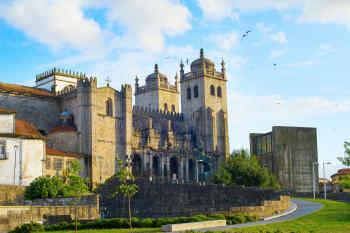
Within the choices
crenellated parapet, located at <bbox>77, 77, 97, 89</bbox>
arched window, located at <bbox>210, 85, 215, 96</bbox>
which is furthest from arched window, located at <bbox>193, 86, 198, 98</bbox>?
crenellated parapet, located at <bbox>77, 77, 97, 89</bbox>

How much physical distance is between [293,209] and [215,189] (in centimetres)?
1081

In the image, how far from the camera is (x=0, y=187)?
58.1m

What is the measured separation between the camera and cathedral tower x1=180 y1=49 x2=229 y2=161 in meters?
108

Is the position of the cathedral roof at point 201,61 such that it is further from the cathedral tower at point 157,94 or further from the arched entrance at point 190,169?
the arched entrance at point 190,169

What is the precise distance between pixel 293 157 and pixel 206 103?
21.4m

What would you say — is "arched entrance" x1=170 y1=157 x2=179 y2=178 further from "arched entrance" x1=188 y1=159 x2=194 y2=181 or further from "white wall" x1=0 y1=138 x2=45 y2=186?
"white wall" x1=0 y1=138 x2=45 y2=186

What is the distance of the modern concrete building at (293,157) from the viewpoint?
110 metres

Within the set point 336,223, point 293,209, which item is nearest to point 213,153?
point 293,209

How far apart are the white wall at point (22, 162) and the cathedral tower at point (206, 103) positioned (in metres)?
45.6

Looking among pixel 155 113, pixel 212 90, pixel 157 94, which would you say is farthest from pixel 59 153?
pixel 157 94

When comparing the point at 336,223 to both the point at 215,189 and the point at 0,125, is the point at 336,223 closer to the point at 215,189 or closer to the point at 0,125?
the point at 215,189

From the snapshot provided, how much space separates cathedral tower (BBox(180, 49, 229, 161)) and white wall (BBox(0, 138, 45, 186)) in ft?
150

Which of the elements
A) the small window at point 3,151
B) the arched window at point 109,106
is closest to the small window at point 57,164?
the small window at point 3,151

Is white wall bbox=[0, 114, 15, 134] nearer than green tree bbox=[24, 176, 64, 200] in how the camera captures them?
No
